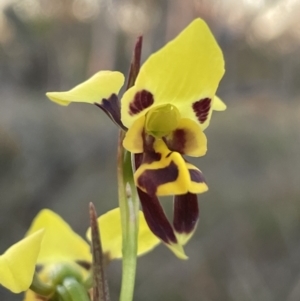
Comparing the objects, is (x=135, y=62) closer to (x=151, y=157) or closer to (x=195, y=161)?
(x=151, y=157)

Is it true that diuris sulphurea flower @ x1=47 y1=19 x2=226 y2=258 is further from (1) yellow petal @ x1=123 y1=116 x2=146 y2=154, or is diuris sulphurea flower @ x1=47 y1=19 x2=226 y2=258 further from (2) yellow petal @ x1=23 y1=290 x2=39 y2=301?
(2) yellow petal @ x1=23 y1=290 x2=39 y2=301

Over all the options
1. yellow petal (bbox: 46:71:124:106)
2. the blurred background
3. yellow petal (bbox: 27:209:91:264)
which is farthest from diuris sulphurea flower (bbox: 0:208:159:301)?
the blurred background

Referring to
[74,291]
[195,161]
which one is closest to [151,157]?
[74,291]

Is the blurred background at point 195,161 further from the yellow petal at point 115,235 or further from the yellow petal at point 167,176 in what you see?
the yellow petal at point 167,176

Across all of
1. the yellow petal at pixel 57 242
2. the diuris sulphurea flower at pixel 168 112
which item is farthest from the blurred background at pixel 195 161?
the diuris sulphurea flower at pixel 168 112

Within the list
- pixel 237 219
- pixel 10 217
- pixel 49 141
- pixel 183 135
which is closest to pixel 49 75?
pixel 49 141

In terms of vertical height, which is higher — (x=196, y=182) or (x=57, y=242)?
(x=196, y=182)
